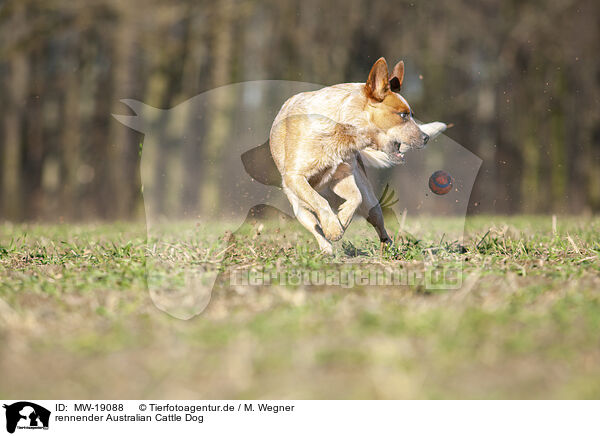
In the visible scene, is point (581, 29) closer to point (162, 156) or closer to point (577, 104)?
point (577, 104)

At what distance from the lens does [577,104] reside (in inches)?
725

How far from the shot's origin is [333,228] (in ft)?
16.0

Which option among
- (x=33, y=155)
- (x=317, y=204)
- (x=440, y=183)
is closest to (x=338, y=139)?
(x=317, y=204)

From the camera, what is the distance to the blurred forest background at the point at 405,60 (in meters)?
16.2

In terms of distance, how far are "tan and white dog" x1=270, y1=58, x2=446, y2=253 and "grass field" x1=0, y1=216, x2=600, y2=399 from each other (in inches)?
60.0

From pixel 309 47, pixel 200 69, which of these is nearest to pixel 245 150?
pixel 309 47

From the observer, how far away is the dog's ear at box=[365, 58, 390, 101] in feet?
16.3

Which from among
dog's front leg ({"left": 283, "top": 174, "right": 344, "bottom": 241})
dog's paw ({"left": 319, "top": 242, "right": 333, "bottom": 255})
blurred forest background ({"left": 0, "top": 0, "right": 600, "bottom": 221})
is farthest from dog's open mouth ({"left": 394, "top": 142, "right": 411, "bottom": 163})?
blurred forest background ({"left": 0, "top": 0, "right": 600, "bottom": 221})

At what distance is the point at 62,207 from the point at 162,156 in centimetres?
1876

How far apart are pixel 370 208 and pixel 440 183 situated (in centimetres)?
65
